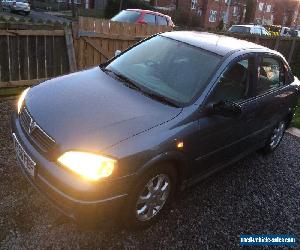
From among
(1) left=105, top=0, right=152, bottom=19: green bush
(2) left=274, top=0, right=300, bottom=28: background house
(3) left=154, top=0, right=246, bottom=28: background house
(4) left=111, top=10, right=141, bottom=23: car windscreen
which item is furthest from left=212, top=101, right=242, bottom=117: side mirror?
(2) left=274, top=0, right=300, bottom=28: background house

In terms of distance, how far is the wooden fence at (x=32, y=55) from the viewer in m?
6.87

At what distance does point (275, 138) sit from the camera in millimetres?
6145

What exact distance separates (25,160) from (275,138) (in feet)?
14.0

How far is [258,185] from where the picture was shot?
5.14 metres

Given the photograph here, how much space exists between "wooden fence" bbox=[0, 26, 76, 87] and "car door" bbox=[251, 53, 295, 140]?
170 inches

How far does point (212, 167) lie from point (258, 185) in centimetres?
114

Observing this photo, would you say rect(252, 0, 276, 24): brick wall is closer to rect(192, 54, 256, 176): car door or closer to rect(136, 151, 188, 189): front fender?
rect(192, 54, 256, 176): car door

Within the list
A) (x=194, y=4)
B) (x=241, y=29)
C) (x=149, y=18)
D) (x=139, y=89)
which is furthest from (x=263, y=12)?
(x=139, y=89)

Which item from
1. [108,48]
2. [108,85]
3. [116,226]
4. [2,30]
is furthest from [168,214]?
[108,48]

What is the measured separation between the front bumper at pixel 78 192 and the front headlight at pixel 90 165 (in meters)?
0.06

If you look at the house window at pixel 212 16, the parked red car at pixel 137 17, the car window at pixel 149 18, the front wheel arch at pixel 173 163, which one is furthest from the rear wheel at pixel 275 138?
the house window at pixel 212 16

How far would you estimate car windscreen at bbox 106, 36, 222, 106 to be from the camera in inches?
156

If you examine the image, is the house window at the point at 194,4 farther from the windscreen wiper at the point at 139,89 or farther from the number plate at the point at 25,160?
the number plate at the point at 25,160

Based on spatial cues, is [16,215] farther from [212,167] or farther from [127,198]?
[212,167]
